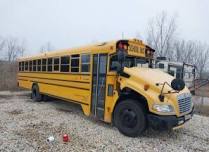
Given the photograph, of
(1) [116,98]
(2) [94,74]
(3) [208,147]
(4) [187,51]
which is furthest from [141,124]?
(4) [187,51]

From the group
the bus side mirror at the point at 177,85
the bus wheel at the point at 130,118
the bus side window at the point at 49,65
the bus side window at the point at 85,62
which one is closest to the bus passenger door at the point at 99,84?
the bus side window at the point at 85,62

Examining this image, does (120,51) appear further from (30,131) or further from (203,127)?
(203,127)

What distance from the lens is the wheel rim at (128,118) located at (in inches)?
234

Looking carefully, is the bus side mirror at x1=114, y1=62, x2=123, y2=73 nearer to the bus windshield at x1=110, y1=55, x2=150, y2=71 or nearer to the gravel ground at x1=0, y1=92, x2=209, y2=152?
the bus windshield at x1=110, y1=55, x2=150, y2=71

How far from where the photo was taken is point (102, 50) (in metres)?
6.83

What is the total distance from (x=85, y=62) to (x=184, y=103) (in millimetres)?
3336

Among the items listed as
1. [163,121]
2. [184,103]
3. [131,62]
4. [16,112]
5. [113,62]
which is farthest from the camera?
[16,112]

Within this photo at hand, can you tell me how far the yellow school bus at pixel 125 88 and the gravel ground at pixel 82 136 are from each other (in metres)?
0.39

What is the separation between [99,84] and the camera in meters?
6.91

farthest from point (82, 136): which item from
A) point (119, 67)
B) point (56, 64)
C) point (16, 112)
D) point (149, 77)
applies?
→ point (56, 64)

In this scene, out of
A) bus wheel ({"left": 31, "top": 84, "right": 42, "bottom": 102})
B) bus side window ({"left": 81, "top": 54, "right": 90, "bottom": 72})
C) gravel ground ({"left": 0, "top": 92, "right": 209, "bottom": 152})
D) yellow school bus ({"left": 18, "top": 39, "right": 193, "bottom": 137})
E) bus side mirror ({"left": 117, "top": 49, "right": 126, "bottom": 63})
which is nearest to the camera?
gravel ground ({"left": 0, "top": 92, "right": 209, "bottom": 152})

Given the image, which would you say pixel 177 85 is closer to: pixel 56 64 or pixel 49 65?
pixel 56 64

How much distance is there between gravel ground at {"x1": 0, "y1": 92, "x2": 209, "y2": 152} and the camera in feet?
17.4

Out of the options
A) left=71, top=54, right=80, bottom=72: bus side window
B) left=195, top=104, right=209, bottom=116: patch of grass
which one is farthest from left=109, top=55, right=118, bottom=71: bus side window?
left=195, top=104, right=209, bottom=116: patch of grass
